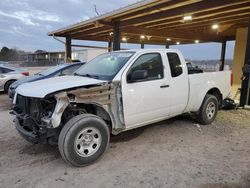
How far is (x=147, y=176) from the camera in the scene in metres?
3.23

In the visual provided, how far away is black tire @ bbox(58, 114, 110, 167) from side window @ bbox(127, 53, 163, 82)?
3.21 ft

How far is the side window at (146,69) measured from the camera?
3.95 m

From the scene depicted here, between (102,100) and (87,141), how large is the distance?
2.28 ft

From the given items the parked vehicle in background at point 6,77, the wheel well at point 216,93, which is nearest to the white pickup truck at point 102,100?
the wheel well at point 216,93

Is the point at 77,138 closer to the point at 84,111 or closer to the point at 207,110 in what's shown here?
the point at 84,111

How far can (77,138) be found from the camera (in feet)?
11.2

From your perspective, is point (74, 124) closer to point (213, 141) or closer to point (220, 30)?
point (213, 141)

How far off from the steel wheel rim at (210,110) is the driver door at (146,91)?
57.6 inches

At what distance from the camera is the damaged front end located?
3355 millimetres

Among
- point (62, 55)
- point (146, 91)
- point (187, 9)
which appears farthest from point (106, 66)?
point (62, 55)

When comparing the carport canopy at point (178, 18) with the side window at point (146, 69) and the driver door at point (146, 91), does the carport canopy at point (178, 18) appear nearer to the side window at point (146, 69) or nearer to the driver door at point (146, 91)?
the side window at point (146, 69)

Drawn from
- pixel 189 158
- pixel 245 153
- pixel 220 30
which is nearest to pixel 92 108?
pixel 189 158

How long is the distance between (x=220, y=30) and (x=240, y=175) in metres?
11.6

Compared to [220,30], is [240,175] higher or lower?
lower
